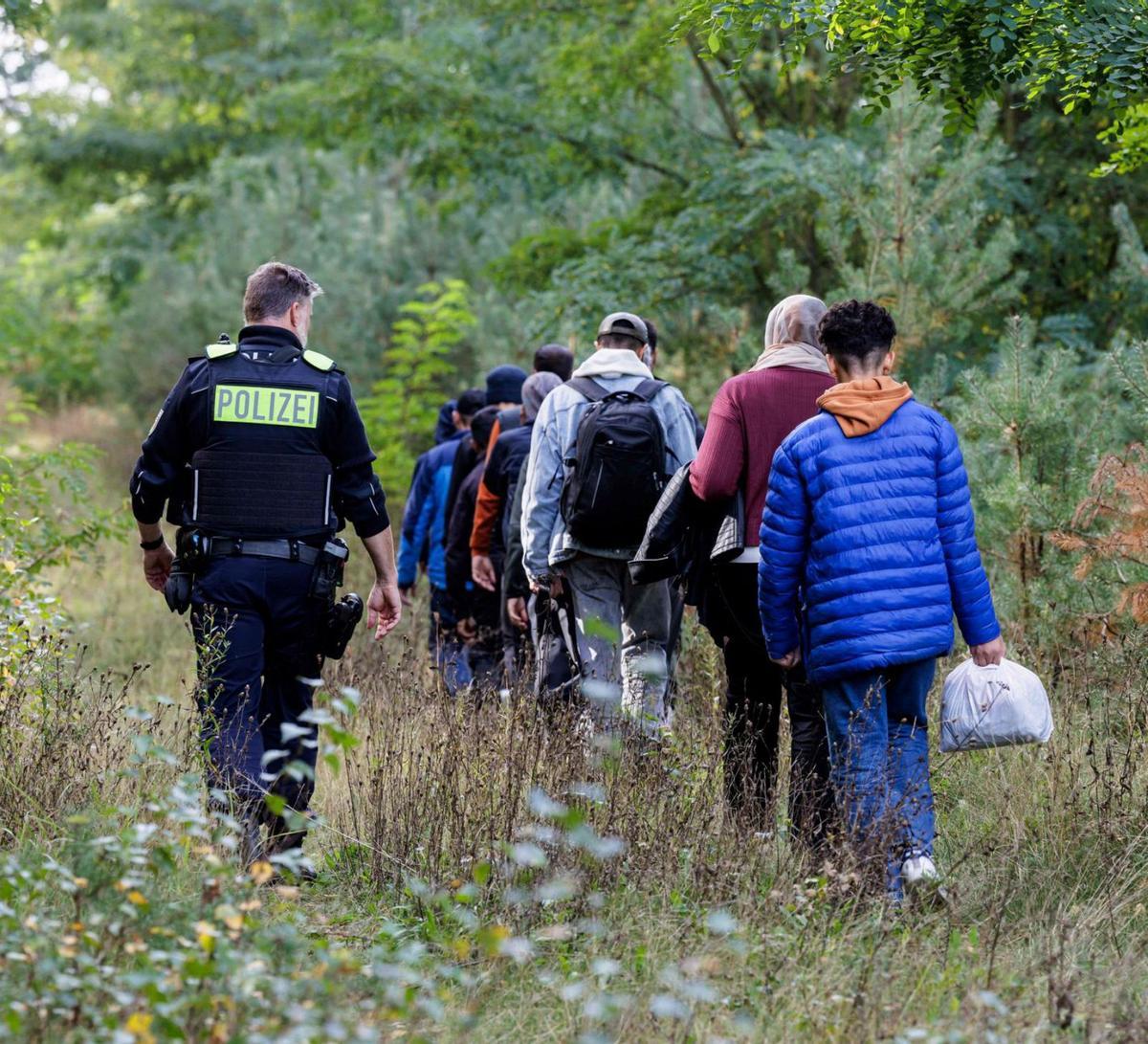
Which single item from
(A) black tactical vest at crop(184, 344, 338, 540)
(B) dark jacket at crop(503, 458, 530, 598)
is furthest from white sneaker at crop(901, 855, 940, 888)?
(B) dark jacket at crop(503, 458, 530, 598)

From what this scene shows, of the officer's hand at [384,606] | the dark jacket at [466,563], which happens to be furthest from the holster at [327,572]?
the dark jacket at [466,563]

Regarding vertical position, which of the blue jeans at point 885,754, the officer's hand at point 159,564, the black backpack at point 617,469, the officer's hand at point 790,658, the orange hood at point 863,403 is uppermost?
the orange hood at point 863,403

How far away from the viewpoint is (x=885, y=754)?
438 centimetres

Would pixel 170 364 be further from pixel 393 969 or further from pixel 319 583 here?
pixel 393 969

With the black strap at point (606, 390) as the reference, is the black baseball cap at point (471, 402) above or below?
below

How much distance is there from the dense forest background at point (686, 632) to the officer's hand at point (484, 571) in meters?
0.65

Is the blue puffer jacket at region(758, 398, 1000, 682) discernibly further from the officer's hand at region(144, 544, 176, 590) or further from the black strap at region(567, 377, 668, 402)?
Result: the officer's hand at region(144, 544, 176, 590)

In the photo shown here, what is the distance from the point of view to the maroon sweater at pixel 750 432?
16.4ft

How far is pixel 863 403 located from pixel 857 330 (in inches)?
9.6

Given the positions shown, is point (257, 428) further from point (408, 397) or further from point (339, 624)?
point (408, 397)

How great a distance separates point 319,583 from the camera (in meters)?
4.96

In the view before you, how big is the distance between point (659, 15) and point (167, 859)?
405 inches

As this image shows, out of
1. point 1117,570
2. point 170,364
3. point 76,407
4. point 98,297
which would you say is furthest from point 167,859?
point 98,297

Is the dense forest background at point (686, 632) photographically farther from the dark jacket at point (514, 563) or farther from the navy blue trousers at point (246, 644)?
the dark jacket at point (514, 563)
